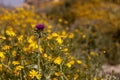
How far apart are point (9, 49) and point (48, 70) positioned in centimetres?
52

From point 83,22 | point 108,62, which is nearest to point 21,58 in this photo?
point 108,62

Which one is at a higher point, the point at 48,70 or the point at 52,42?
the point at 52,42

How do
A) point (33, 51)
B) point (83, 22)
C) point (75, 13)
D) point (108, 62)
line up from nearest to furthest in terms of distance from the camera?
point (33, 51)
point (108, 62)
point (83, 22)
point (75, 13)

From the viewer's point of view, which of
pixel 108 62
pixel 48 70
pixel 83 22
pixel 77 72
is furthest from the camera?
pixel 83 22

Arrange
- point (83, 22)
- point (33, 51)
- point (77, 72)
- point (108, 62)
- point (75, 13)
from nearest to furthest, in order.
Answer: point (33, 51) < point (77, 72) < point (108, 62) < point (83, 22) < point (75, 13)

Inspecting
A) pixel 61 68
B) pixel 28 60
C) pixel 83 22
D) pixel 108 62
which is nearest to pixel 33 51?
pixel 28 60

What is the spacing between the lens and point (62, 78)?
4.12 meters

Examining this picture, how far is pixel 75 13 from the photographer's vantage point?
1348 centimetres

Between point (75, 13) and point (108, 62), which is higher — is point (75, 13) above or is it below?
above

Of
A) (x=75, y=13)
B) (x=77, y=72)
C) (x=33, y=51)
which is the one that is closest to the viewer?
(x=33, y=51)

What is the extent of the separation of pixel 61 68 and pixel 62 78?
0.11 meters

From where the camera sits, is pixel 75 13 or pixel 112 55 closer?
pixel 112 55

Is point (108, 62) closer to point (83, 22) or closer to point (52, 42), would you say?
point (83, 22)

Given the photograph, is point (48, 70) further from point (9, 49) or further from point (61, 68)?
point (9, 49)
